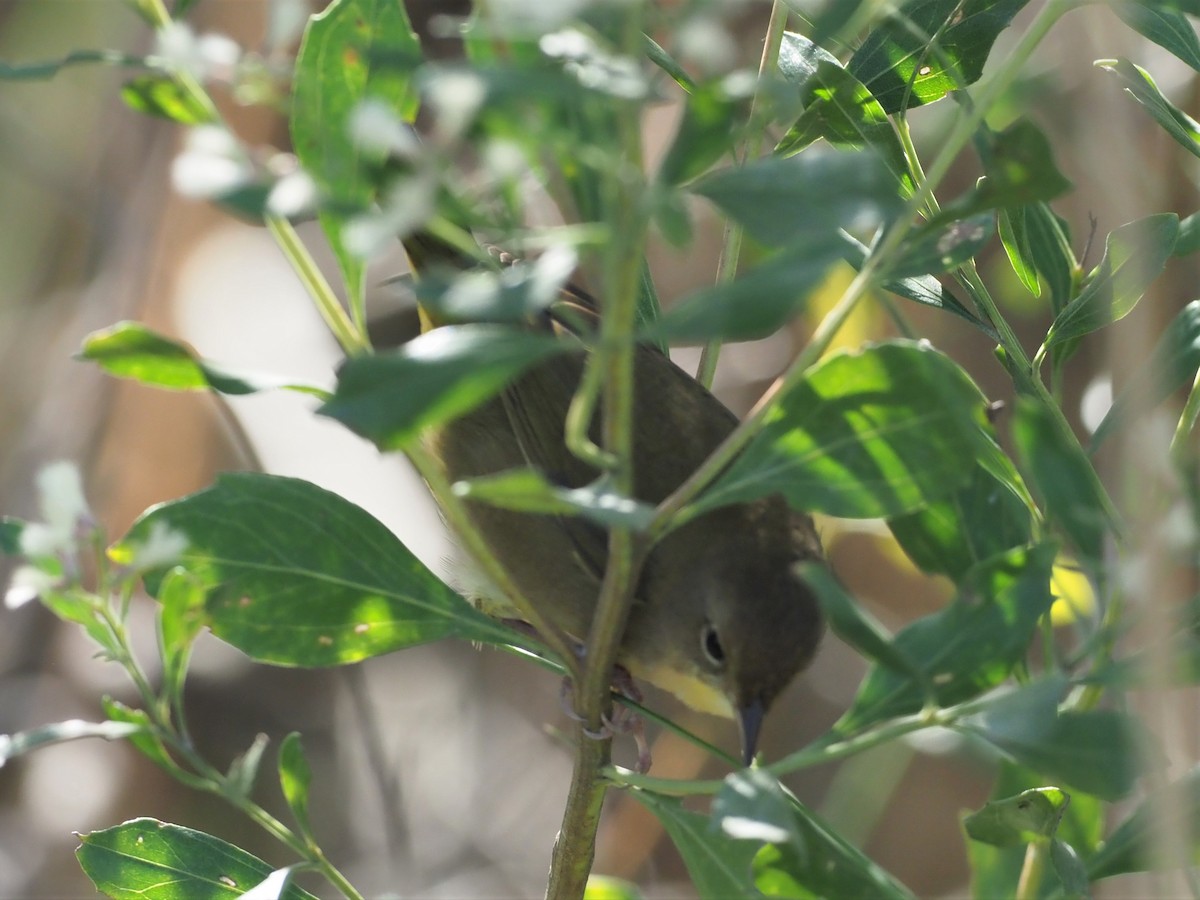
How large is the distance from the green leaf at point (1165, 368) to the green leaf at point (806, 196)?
0.40m

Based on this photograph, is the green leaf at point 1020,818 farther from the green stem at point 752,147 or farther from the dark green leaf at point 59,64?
the dark green leaf at point 59,64

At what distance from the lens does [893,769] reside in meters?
3.01

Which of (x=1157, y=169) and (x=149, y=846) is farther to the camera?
(x=1157, y=169)

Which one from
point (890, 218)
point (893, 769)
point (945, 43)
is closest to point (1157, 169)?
point (893, 769)

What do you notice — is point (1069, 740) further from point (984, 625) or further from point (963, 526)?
point (963, 526)

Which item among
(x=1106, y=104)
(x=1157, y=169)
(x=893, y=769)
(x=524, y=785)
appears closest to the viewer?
(x=1106, y=104)

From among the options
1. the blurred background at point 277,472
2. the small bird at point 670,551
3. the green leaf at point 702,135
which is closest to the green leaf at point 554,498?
the green leaf at point 702,135

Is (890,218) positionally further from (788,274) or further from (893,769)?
(893,769)

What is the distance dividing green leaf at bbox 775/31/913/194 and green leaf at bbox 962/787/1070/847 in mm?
502

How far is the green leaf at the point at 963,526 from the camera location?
1.16 m

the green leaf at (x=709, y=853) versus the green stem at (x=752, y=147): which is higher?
the green stem at (x=752, y=147)

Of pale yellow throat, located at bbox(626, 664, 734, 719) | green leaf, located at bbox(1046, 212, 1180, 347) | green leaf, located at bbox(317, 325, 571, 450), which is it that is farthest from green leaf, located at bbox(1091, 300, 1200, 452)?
pale yellow throat, located at bbox(626, 664, 734, 719)

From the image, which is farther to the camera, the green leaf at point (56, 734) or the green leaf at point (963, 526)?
the green leaf at point (963, 526)

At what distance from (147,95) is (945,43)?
736mm
